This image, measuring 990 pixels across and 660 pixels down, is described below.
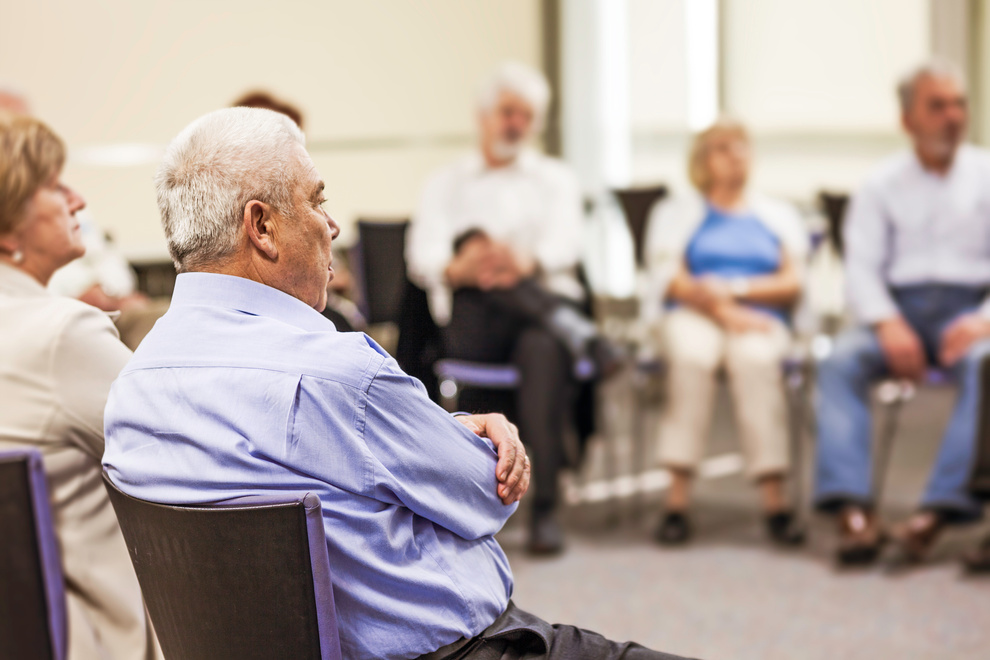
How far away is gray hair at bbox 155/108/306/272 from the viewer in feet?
3.67

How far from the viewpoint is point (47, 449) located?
147 centimetres

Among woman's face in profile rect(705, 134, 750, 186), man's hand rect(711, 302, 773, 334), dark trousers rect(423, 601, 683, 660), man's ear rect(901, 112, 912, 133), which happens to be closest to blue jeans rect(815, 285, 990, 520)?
man's hand rect(711, 302, 773, 334)

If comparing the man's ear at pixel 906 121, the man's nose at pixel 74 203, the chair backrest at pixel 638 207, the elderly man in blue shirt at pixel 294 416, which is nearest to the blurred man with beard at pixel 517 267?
the chair backrest at pixel 638 207

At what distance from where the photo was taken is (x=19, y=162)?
157 cm

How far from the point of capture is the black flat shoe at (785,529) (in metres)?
3.29

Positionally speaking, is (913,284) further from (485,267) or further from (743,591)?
(485,267)

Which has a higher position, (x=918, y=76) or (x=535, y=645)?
(x=918, y=76)

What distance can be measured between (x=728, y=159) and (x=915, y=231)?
662 mm

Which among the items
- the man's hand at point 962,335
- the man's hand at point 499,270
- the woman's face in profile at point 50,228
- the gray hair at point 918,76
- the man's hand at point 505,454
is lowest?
the man's hand at point 962,335

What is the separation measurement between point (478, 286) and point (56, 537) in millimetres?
2041

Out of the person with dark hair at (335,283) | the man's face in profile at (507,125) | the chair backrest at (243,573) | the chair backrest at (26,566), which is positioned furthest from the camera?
the man's face in profile at (507,125)

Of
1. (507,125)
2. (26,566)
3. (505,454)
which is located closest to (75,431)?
(26,566)

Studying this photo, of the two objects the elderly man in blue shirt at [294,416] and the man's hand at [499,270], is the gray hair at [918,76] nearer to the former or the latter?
the man's hand at [499,270]

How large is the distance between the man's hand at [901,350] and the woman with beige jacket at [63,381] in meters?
2.49
